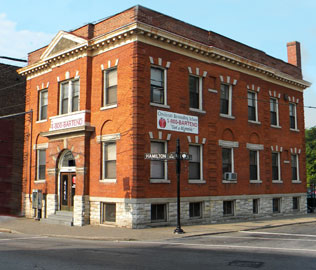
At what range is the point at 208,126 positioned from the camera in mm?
22438

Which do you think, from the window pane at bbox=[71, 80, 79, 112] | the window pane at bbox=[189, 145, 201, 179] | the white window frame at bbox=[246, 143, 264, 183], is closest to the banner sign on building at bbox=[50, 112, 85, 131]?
the window pane at bbox=[71, 80, 79, 112]

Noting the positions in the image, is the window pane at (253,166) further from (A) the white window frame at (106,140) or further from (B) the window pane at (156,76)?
(A) the white window frame at (106,140)

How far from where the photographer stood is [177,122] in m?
20.7

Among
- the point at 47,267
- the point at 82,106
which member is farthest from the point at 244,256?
the point at 82,106

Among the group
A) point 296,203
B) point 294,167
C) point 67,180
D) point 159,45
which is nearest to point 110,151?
point 67,180

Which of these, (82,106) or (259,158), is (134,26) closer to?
(82,106)

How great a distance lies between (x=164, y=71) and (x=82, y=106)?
5031 millimetres

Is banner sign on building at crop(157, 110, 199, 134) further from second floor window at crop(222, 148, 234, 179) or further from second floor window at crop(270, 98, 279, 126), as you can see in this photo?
second floor window at crop(270, 98, 279, 126)

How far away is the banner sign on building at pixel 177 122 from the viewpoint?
20016 millimetres

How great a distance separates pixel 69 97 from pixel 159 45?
632 cm

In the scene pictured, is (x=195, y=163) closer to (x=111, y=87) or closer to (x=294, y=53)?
(x=111, y=87)

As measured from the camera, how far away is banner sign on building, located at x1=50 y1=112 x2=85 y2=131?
849 inches

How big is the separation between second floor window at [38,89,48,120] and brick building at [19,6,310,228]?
68mm

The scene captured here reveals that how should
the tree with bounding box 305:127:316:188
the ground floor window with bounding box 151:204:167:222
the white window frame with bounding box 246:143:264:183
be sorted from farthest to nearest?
the tree with bounding box 305:127:316:188, the white window frame with bounding box 246:143:264:183, the ground floor window with bounding box 151:204:167:222
